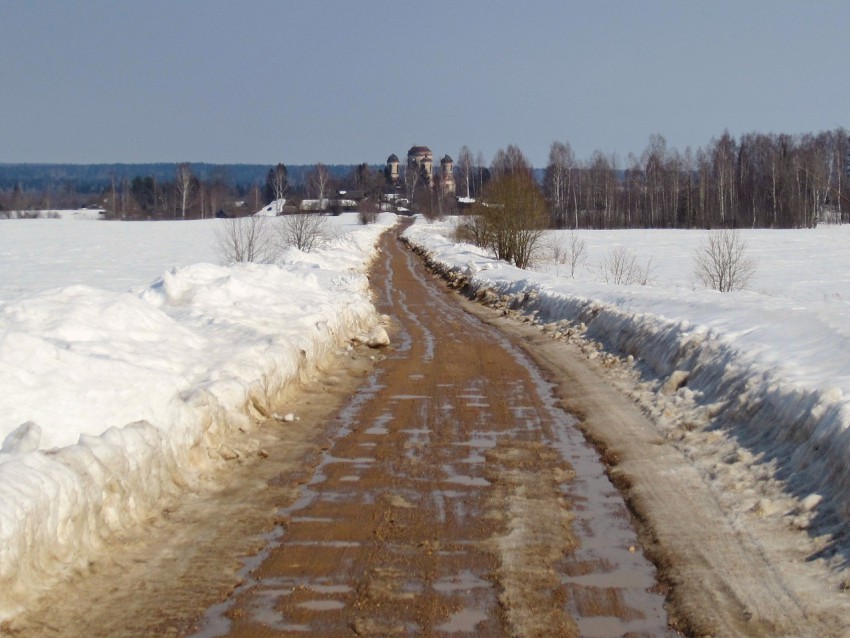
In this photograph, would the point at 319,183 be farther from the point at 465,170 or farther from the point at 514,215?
the point at 514,215

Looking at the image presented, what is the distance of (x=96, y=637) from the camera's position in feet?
15.5

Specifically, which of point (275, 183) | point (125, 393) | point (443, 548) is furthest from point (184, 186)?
point (443, 548)

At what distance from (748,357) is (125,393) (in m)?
7.18

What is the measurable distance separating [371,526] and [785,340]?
22.8 feet

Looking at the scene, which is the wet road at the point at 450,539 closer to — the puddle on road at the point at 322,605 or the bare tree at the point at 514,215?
the puddle on road at the point at 322,605

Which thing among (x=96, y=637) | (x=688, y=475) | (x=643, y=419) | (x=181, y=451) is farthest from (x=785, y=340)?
(x=96, y=637)

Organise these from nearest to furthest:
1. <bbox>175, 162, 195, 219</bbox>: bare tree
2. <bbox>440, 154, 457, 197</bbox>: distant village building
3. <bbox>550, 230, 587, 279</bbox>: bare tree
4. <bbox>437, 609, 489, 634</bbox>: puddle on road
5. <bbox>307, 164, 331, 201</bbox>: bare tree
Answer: <bbox>437, 609, 489, 634</bbox>: puddle on road, <bbox>550, 230, 587, 279</bbox>: bare tree, <bbox>175, 162, 195, 219</bbox>: bare tree, <bbox>307, 164, 331, 201</bbox>: bare tree, <bbox>440, 154, 457, 197</bbox>: distant village building

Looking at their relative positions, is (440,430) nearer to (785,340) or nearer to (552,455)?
(552,455)

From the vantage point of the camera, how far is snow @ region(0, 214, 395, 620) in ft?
18.1

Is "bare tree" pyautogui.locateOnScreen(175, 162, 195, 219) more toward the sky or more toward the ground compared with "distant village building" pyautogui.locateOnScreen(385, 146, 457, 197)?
more toward the ground

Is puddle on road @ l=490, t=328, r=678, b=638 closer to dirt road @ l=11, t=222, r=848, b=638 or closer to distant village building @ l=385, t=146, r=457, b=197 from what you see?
dirt road @ l=11, t=222, r=848, b=638

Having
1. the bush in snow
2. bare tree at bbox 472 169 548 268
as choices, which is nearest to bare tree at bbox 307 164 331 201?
the bush in snow

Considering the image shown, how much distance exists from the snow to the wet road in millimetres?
1076

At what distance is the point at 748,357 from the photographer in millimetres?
10672
